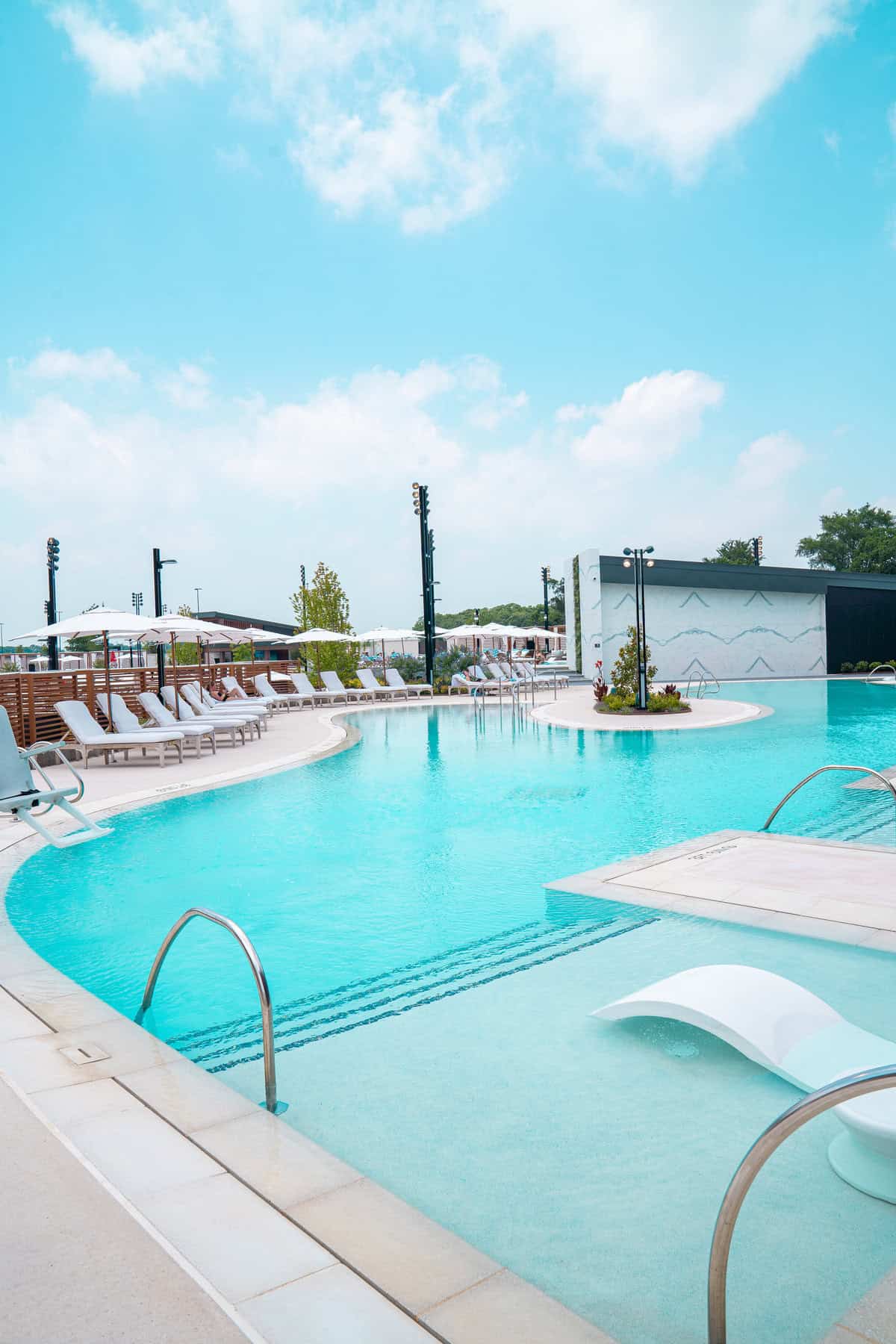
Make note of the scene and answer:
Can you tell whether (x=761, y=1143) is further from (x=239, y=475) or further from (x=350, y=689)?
(x=239, y=475)

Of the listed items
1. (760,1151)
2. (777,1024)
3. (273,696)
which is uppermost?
(273,696)

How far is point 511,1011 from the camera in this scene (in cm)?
425

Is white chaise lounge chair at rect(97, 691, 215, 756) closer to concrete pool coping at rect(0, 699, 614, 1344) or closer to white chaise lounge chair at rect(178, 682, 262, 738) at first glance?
white chaise lounge chair at rect(178, 682, 262, 738)

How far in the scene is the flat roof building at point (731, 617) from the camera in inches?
1147

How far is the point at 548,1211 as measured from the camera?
270cm

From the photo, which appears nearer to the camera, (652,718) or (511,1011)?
(511,1011)

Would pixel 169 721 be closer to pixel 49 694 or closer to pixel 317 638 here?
pixel 49 694

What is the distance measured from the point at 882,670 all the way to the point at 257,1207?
33659 millimetres

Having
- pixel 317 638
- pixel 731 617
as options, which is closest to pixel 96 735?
pixel 317 638

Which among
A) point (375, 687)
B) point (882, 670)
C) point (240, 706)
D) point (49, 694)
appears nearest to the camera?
point (49, 694)

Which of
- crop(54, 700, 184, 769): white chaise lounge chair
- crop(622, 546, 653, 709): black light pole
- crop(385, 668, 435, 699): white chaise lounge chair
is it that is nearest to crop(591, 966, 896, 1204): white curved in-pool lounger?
crop(54, 700, 184, 769): white chaise lounge chair

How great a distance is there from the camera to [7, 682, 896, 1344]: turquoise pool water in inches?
99.9

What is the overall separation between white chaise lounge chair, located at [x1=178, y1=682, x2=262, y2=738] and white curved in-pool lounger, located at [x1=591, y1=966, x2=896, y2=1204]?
1202 centimetres

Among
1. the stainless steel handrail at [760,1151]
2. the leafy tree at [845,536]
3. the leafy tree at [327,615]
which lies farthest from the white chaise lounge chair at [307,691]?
the leafy tree at [845,536]
